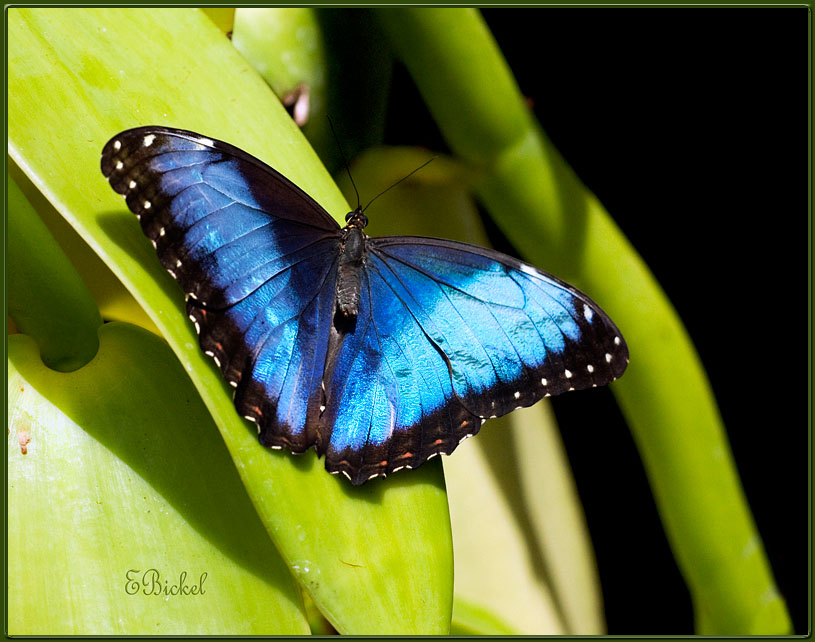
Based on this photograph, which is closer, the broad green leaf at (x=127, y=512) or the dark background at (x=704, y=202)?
the broad green leaf at (x=127, y=512)

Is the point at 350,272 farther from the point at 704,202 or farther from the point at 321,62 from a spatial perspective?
the point at 704,202

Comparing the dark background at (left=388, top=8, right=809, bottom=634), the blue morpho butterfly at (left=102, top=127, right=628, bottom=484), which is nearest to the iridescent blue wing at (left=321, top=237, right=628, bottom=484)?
the blue morpho butterfly at (left=102, top=127, right=628, bottom=484)

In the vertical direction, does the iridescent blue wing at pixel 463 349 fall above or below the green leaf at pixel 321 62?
below

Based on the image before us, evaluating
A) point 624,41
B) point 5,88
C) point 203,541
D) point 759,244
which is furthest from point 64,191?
point 759,244

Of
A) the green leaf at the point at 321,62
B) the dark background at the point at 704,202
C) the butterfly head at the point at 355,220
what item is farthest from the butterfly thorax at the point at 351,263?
the dark background at the point at 704,202

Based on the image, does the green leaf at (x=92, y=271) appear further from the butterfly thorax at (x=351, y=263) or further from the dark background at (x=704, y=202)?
the dark background at (x=704, y=202)

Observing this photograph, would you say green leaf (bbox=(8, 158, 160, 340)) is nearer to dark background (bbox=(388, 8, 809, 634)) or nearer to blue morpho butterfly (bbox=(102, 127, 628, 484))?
blue morpho butterfly (bbox=(102, 127, 628, 484))
